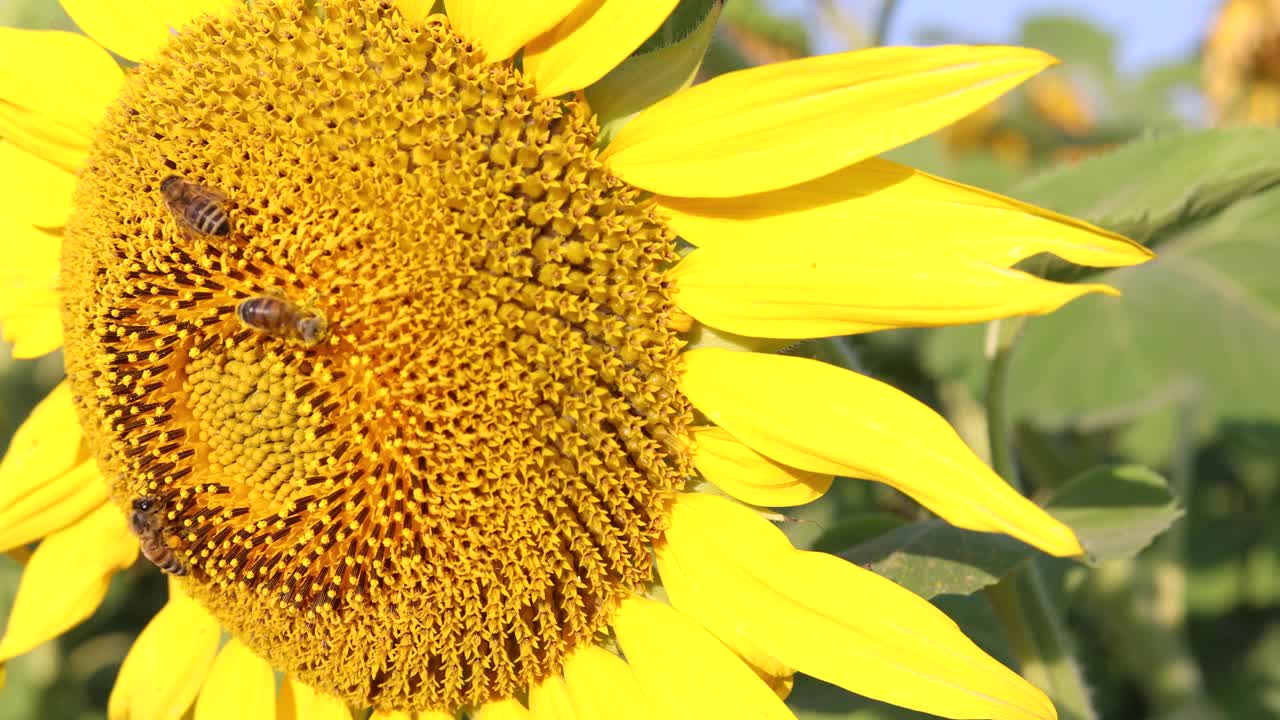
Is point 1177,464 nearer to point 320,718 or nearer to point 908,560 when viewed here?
point 908,560

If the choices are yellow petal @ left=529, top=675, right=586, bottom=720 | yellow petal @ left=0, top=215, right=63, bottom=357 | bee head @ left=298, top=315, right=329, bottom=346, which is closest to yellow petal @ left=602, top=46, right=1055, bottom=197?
bee head @ left=298, top=315, right=329, bottom=346

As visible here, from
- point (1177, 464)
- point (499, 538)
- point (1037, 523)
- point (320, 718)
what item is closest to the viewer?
point (1037, 523)

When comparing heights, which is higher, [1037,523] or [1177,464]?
[1037,523]

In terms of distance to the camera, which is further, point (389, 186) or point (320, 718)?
point (320, 718)

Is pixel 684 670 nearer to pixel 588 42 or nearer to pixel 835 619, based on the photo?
pixel 835 619

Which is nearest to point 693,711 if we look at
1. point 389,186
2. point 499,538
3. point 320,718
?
point 499,538

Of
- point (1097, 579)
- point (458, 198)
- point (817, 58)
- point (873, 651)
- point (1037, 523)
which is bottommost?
point (1097, 579)
